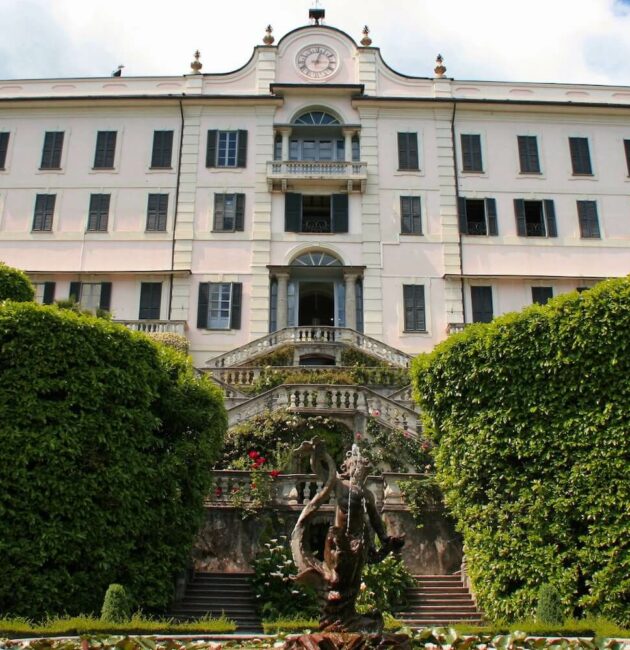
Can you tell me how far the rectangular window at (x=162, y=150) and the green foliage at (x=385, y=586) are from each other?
921 inches

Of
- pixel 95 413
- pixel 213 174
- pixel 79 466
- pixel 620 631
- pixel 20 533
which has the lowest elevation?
pixel 620 631

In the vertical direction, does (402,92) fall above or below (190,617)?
above

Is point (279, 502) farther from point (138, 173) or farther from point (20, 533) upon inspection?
point (138, 173)

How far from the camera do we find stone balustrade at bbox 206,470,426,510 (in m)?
16.4

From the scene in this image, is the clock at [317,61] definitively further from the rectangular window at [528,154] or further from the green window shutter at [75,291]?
the green window shutter at [75,291]

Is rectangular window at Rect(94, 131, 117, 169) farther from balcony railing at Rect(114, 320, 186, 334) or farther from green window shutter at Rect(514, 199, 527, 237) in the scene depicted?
green window shutter at Rect(514, 199, 527, 237)

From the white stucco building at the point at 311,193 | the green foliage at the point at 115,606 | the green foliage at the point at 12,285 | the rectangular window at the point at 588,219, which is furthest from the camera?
the rectangular window at the point at 588,219

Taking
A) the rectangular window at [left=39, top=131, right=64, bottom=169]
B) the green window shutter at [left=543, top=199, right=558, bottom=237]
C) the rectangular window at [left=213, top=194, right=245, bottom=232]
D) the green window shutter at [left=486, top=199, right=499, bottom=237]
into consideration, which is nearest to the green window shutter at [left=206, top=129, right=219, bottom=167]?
the rectangular window at [left=213, top=194, right=245, bottom=232]

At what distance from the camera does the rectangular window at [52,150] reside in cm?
3297

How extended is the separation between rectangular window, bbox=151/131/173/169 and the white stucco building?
91mm

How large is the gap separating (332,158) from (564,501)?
23.5 metres

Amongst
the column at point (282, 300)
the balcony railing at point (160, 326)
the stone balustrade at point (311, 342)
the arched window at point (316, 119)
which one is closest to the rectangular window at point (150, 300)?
the balcony railing at point (160, 326)

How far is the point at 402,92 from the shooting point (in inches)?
1356

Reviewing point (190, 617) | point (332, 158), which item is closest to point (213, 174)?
point (332, 158)
